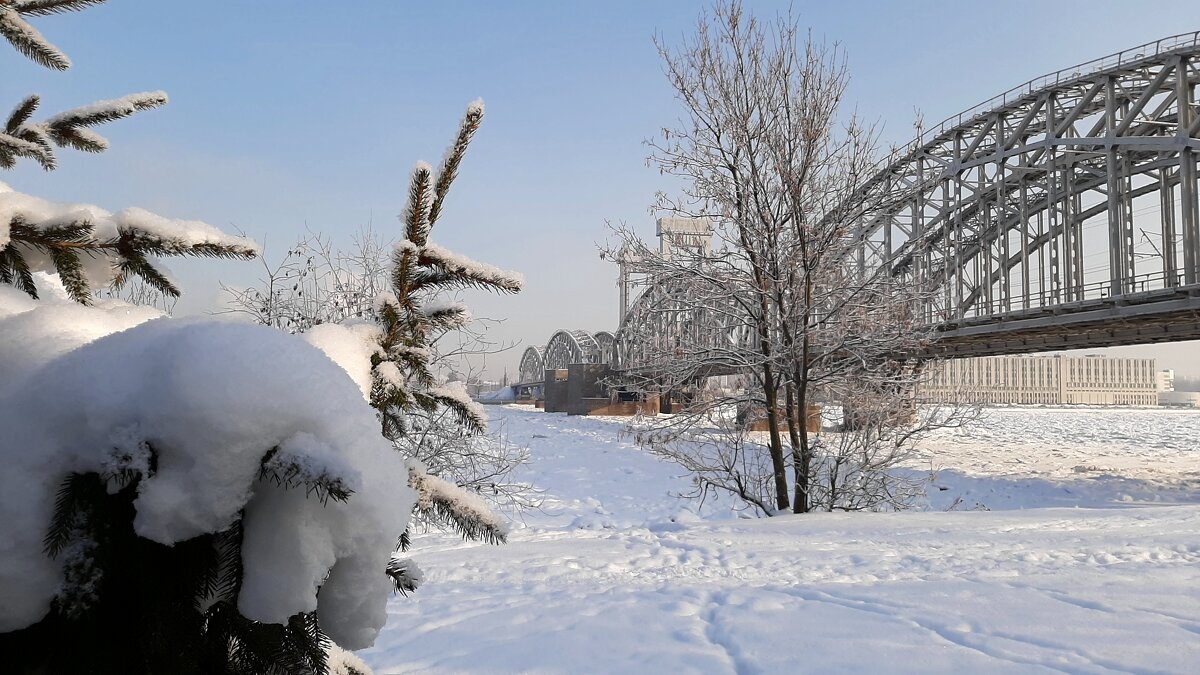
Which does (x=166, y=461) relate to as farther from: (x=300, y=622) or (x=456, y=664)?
(x=456, y=664)

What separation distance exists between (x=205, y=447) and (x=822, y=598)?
14.0 ft

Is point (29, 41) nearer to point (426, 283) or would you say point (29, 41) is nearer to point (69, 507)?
point (426, 283)

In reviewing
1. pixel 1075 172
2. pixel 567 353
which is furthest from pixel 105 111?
pixel 567 353

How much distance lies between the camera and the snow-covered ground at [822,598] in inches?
131

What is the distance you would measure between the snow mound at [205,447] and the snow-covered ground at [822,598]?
2.72 meters

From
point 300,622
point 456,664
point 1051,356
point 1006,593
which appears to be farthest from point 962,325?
point 1051,356

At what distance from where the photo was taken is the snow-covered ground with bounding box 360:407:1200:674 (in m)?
3.32

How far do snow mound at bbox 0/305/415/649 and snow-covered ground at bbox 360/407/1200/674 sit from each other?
2724 millimetres

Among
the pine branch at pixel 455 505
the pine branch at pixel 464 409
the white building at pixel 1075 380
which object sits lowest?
the pine branch at pixel 455 505

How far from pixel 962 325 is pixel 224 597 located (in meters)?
31.3

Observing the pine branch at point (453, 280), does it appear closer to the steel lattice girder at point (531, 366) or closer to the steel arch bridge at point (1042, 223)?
the steel arch bridge at point (1042, 223)

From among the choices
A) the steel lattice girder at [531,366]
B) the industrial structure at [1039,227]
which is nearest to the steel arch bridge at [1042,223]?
the industrial structure at [1039,227]

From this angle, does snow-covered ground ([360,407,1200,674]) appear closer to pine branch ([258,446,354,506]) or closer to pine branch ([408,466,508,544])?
pine branch ([408,466,508,544])

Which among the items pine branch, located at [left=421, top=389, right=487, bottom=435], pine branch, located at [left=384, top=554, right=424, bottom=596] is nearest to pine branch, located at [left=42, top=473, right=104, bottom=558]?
pine branch, located at [left=384, top=554, right=424, bottom=596]
